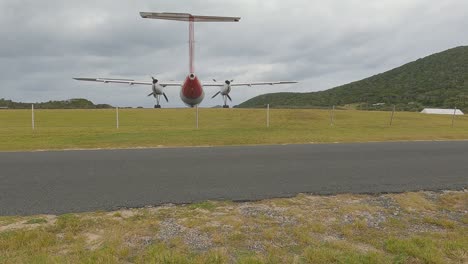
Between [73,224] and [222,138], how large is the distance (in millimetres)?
13998

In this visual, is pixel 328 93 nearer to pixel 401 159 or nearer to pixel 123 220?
pixel 401 159

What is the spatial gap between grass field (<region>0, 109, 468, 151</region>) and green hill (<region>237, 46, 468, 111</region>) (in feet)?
112

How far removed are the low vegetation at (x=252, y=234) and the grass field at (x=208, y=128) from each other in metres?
11.0

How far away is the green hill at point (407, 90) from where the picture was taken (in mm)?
75438

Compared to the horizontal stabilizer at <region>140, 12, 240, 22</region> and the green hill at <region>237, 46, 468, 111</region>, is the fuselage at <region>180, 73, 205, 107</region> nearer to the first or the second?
the horizontal stabilizer at <region>140, 12, 240, 22</region>

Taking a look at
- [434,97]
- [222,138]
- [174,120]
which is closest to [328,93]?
[434,97]

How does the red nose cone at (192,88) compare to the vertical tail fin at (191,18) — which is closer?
the vertical tail fin at (191,18)

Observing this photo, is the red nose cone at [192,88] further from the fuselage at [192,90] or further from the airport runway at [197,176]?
the airport runway at [197,176]

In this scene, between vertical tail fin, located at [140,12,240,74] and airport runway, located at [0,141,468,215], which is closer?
airport runway, located at [0,141,468,215]

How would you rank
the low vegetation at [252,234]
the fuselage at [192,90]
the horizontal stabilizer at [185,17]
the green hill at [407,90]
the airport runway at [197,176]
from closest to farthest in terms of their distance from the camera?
the low vegetation at [252,234] < the airport runway at [197,176] < the horizontal stabilizer at [185,17] < the fuselage at [192,90] < the green hill at [407,90]

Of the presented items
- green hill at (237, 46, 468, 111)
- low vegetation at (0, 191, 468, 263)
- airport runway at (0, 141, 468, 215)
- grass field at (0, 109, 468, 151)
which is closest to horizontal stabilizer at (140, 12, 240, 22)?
grass field at (0, 109, 468, 151)

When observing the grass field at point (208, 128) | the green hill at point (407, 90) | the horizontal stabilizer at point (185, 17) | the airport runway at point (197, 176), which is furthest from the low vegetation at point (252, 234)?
the green hill at point (407, 90)

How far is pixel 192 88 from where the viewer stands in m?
23.0

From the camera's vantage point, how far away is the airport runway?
7.09 meters
